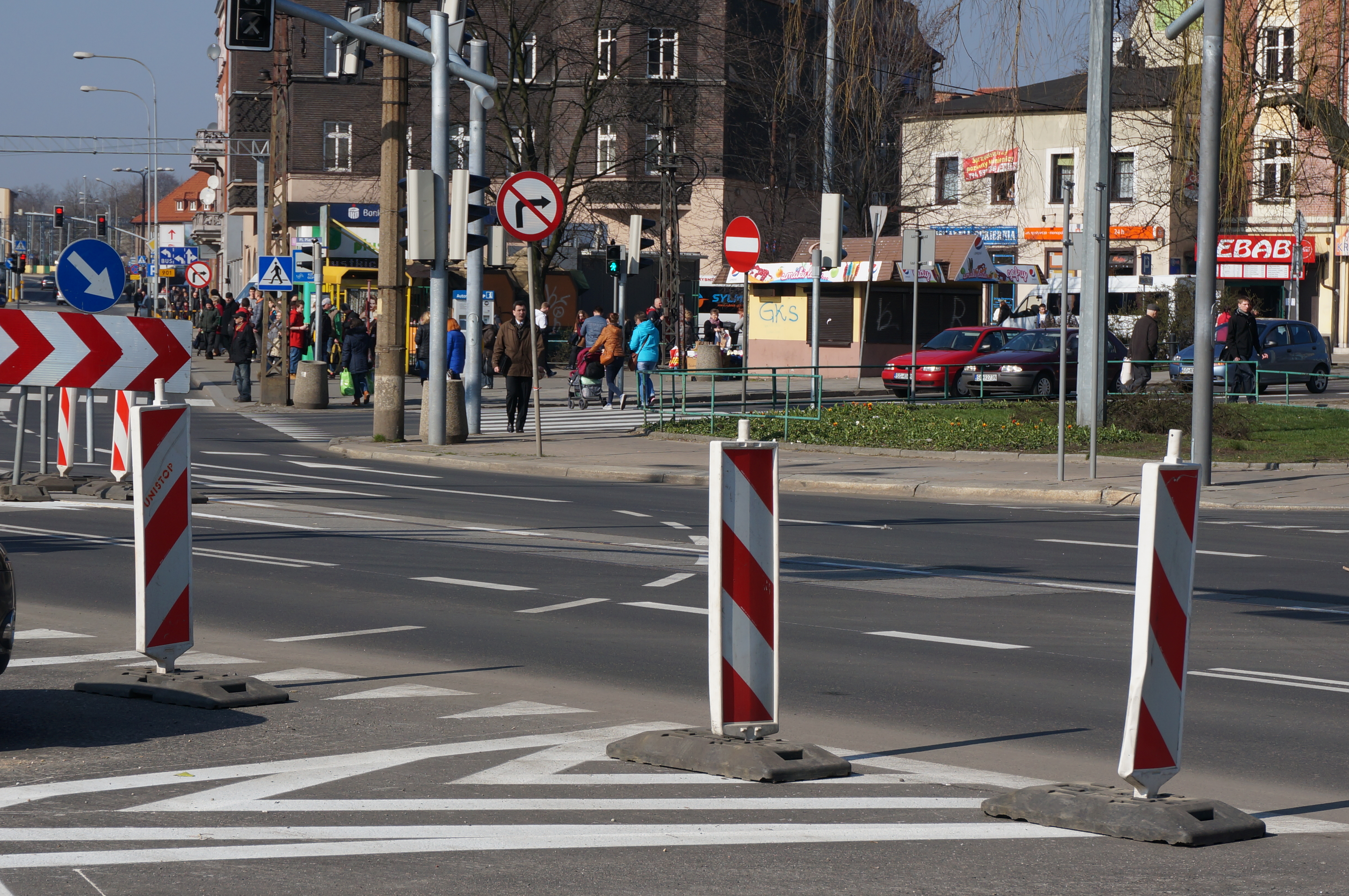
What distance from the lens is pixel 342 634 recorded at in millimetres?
9094

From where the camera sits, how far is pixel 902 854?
506 centimetres

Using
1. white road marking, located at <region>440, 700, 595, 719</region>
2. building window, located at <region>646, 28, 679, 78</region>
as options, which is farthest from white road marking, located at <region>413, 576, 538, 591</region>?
building window, located at <region>646, 28, 679, 78</region>

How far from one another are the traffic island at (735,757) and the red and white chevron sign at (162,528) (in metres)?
2.11

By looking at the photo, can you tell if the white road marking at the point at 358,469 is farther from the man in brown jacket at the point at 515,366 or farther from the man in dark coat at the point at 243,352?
the man in dark coat at the point at 243,352

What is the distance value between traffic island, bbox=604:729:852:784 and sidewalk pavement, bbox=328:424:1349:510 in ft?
39.9

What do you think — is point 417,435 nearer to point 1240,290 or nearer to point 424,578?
point 424,578

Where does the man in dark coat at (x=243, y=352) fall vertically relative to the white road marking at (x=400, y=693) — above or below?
above

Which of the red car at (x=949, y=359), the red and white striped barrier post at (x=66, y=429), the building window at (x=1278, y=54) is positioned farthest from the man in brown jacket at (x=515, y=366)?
the building window at (x=1278, y=54)

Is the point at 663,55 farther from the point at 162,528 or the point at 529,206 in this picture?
the point at 162,528

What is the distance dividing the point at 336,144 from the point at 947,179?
24655 millimetres

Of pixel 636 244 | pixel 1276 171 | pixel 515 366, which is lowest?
pixel 515 366

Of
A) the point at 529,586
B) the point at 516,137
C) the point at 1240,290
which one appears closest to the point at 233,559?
the point at 529,586

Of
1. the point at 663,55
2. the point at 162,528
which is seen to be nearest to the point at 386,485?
the point at 162,528

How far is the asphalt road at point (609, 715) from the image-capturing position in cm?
495
